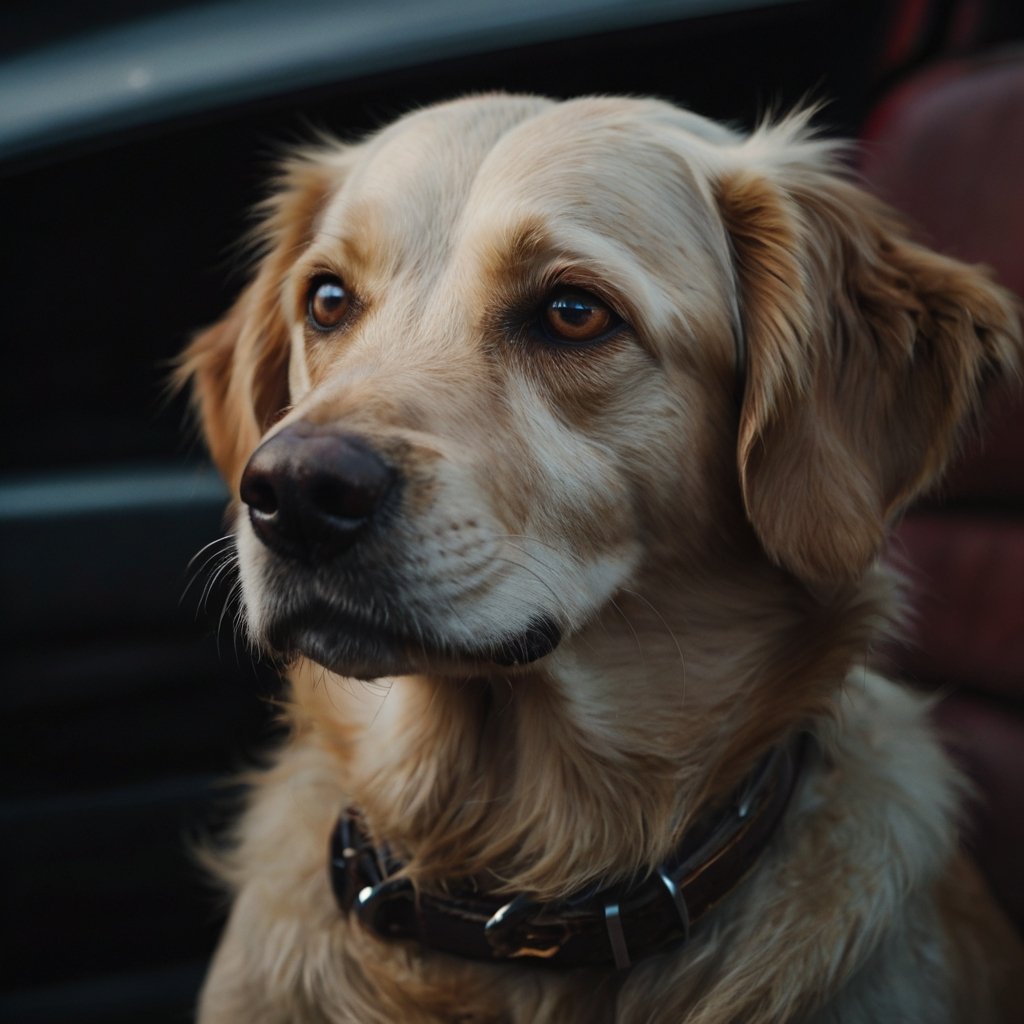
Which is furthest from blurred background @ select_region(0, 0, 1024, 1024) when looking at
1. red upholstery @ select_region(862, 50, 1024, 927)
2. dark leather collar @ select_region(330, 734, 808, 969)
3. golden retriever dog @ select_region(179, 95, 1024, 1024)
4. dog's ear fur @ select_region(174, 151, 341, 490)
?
dark leather collar @ select_region(330, 734, 808, 969)

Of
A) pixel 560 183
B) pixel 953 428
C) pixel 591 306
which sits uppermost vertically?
pixel 560 183

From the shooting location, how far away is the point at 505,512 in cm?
139

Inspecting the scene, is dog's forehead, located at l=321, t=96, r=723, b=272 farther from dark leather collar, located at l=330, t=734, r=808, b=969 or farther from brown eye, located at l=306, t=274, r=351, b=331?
dark leather collar, located at l=330, t=734, r=808, b=969

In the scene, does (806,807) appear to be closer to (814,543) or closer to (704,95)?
(814,543)

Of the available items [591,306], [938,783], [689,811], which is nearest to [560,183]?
[591,306]

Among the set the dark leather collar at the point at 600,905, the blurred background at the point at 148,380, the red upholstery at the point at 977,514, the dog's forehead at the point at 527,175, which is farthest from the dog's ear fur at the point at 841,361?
the blurred background at the point at 148,380

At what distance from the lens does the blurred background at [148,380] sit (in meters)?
2.30

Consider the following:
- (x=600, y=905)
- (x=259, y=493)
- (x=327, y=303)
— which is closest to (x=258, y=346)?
(x=327, y=303)

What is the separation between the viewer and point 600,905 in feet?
5.05

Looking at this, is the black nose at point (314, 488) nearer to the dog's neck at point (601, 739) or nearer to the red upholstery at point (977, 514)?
the dog's neck at point (601, 739)

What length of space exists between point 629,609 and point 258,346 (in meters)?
0.81

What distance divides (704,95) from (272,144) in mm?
1003

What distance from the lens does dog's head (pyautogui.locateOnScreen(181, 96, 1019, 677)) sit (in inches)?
52.1

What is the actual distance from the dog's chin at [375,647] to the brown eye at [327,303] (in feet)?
1.78
